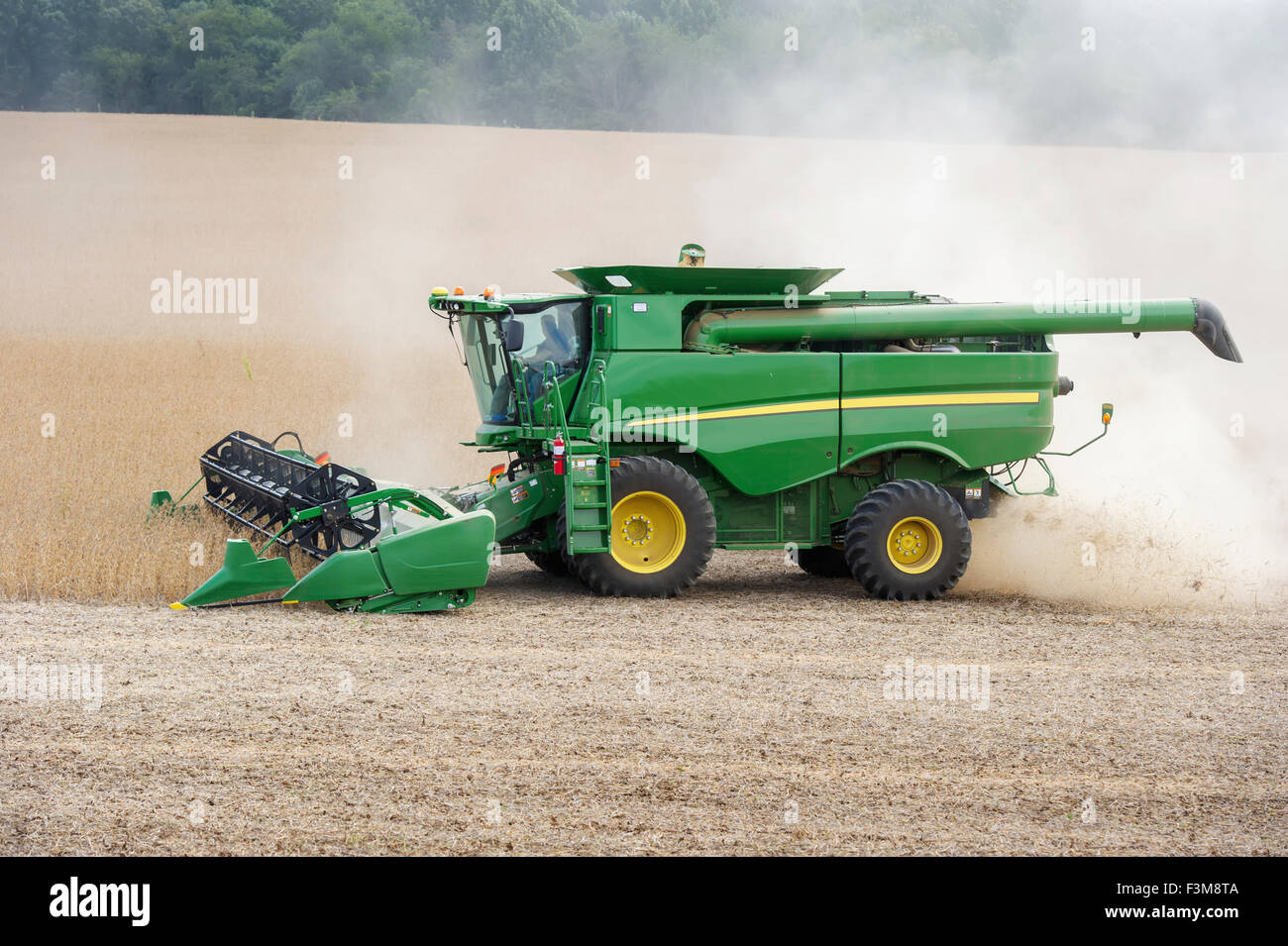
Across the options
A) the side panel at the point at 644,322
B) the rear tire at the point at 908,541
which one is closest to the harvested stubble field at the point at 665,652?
the rear tire at the point at 908,541

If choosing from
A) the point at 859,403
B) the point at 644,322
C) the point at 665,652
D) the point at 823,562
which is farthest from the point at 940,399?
the point at 665,652

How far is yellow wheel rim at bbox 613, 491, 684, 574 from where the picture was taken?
33.6ft

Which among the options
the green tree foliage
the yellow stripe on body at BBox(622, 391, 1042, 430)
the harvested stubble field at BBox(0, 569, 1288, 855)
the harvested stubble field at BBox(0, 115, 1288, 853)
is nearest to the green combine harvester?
the yellow stripe on body at BBox(622, 391, 1042, 430)

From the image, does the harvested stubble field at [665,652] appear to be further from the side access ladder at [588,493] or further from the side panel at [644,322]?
the side panel at [644,322]

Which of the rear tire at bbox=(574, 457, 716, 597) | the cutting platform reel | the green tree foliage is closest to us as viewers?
the cutting platform reel

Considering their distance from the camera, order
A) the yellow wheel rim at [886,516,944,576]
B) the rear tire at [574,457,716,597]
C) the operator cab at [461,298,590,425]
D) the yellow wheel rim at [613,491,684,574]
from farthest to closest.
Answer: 1. the operator cab at [461,298,590,425]
2. the yellow wheel rim at [886,516,944,576]
3. the yellow wheel rim at [613,491,684,574]
4. the rear tire at [574,457,716,597]

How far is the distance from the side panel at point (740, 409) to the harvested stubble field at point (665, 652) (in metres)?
1.10

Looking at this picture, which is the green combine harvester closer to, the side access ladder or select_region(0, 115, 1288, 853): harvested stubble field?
the side access ladder

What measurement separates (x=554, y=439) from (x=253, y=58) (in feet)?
129

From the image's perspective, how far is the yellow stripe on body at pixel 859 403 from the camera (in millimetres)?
10297

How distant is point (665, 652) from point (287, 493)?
3445 millimetres

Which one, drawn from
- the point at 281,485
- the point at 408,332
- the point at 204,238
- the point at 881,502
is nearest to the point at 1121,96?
the point at 408,332

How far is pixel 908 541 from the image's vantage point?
10.5 m

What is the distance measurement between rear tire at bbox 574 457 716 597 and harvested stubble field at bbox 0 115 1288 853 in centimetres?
22
